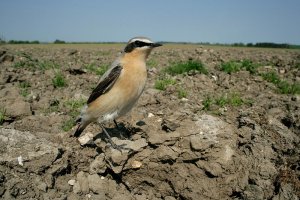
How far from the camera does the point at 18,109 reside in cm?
627

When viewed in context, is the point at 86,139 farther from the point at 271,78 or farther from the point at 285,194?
the point at 271,78

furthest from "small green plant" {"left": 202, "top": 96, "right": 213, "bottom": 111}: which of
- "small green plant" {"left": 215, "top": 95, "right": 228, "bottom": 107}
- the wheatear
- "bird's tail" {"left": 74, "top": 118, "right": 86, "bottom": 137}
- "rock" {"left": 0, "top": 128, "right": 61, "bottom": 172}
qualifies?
"rock" {"left": 0, "top": 128, "right": 61, "bottom": 172}

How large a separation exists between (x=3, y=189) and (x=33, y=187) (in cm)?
34

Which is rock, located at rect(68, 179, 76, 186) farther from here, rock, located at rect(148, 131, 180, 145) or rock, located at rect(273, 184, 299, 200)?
rock, located at rect(273, 184, 299, 200)

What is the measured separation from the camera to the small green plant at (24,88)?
7.40m

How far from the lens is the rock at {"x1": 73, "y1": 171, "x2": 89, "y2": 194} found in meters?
4.71

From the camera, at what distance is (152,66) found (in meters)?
10.4

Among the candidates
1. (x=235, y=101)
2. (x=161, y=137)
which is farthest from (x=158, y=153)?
(x=235, y=101)

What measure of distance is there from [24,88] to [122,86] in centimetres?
350

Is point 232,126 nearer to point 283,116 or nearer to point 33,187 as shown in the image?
point 283,116

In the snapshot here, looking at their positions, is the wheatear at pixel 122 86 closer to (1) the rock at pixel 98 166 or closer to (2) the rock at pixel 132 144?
(2) the rock at pixel 132 144

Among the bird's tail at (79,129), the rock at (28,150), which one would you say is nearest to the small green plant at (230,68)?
the bird's tail at (79,129)

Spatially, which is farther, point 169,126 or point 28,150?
point 169,126

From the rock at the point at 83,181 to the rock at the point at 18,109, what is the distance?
195 cm
